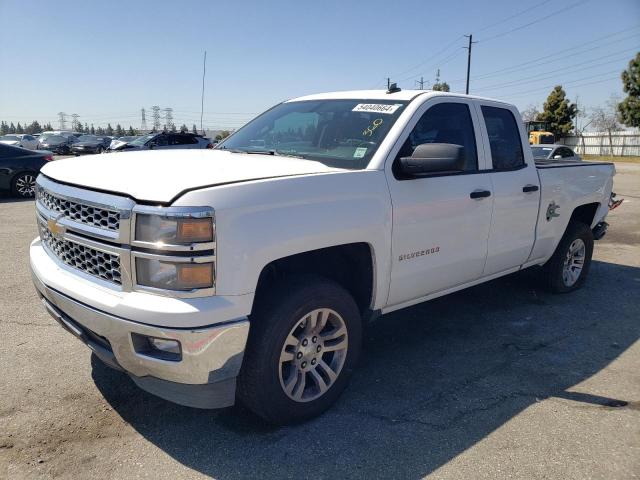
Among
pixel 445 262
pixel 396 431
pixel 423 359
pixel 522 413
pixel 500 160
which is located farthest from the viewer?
pixel 500 160

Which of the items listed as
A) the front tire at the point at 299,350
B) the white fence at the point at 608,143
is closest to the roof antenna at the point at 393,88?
the front tire at the point at 299,350

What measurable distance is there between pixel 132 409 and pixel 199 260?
1.37 meters

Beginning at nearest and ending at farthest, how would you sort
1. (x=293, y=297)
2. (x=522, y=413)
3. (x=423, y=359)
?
(x=293, y=297) → (x=522, y=413) → (x=423, y=359)

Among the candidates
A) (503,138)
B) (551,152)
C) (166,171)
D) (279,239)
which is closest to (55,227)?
(166,171)

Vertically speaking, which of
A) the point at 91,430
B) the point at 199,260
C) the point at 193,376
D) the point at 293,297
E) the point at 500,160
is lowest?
the point at 91,430

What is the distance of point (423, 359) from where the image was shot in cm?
399

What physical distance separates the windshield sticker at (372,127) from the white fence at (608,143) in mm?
51169

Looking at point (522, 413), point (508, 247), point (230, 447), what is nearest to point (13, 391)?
point (230, 447)

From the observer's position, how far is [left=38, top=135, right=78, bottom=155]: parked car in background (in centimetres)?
3706

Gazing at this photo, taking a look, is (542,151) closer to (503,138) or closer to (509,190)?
(503,138)

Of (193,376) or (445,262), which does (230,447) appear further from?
(445,262)

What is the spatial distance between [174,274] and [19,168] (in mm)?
11996

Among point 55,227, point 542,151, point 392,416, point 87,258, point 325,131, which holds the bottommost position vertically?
point 392,416

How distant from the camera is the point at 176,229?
237 centimetres
